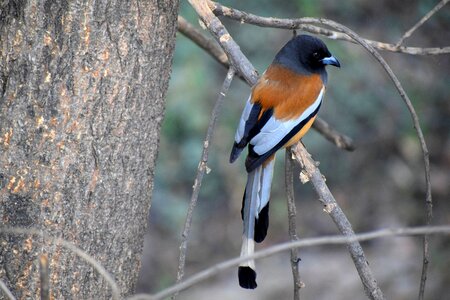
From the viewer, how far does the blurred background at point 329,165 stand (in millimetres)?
6434

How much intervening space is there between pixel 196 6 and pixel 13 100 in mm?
725

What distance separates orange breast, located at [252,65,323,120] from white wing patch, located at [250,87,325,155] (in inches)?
1.6

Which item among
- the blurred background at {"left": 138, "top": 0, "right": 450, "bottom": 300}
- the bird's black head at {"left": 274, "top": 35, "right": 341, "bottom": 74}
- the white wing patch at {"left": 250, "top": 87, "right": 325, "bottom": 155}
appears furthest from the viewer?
the blurred background at {"left": 138, "top": 0, "right": 450, "bottom": 300}

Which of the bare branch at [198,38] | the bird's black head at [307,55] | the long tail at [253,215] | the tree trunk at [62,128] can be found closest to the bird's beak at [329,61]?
the bird's black head at [307,55]

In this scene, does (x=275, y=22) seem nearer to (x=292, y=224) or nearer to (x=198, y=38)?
(x=198, y=38)

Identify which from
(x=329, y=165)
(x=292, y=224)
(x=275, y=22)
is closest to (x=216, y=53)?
(x=275, y=22)

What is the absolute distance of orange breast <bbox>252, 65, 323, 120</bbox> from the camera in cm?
335

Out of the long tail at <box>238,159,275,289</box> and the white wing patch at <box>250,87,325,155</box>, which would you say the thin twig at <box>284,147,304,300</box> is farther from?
the white wing patch at <box>250,87,325,155</box>

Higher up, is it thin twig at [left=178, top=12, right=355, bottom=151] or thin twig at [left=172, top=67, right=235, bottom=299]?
thin twig at [left=178, top=12, right=355, bottom=151]

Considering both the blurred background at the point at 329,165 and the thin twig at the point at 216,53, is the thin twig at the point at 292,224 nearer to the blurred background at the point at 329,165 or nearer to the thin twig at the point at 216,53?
the thin twig at the point at 216,53

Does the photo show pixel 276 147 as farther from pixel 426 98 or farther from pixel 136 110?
pixel 426 98

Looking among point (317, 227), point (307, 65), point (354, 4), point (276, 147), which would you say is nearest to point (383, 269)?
point (317, 227)

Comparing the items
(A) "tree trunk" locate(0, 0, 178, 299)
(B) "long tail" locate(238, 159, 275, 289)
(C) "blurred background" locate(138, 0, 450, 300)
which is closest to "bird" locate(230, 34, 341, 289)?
(B) "long tail" locate(238, 159, 275, 289)

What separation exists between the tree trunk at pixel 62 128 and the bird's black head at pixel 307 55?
151 cm
